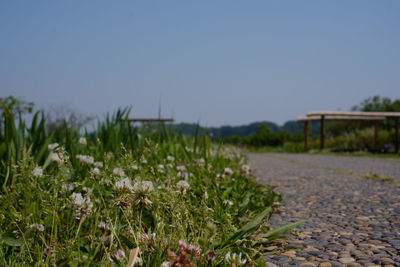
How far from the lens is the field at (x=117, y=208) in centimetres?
144

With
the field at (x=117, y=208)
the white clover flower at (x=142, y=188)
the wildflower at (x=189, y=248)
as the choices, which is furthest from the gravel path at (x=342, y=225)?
the white clover flower at (x=142, y=188)

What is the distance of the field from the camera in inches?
56.6

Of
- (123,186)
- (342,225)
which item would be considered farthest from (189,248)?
(342,225)

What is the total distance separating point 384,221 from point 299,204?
32.9 inches

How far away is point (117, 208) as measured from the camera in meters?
1.69

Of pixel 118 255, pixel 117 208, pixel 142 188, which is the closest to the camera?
pixel 118 255

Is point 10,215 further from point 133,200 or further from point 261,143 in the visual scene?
point 261,143

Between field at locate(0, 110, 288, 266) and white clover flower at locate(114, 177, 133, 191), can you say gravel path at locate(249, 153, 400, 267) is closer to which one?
field at locate(0, 110, 288, 266)

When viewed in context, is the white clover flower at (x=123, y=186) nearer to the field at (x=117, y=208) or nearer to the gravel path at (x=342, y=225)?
the field at (x=117, y=208)

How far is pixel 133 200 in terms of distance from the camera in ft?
5.07

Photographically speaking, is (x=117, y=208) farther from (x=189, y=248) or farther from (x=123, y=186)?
(x=189, y=248)

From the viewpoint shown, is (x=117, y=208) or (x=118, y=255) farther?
(x=117, y=208)

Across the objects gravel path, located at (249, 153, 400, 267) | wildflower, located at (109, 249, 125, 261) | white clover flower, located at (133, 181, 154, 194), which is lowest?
gravel path, located at (249, 153, 400, 267)

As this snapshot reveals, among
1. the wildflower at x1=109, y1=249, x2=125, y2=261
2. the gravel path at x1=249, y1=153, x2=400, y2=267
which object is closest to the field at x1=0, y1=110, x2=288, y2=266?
the wildflower at x1=109, y1=249, x2=125, y2=261
